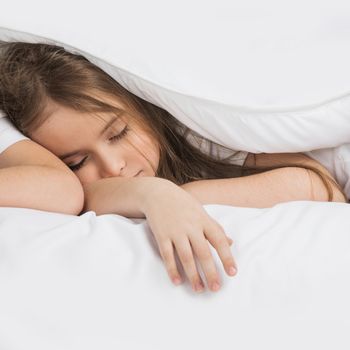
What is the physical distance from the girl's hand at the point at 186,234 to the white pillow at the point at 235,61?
0.21 metres

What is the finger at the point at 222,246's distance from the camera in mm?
722

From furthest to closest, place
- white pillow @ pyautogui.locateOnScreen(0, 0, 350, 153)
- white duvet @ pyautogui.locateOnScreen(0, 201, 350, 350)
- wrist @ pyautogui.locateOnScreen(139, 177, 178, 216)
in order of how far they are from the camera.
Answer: white pillow @ pyautogui.locateOnScreen(0, 0, 350, 153), wrist @ pyautogui.locateOnScreen(139, 177, 178, 216), white duvet @ pyautogui.locateOnScreen(0, 201, 350, 350)

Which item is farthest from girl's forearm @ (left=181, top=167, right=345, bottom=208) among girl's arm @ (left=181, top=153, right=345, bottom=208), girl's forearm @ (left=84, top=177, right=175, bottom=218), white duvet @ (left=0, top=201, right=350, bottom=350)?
white duvet @ (left=0, top=201, right=350, bottom=350)

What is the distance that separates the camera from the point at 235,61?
3.38 feet

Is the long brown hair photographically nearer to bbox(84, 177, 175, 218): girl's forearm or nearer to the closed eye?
the closed eye

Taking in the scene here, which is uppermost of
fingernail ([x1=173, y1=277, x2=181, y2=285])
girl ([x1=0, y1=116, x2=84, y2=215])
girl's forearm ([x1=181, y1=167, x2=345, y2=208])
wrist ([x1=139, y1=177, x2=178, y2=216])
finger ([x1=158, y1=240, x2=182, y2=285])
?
finger ([x1=158, y1=240, x2=182, y2=285])

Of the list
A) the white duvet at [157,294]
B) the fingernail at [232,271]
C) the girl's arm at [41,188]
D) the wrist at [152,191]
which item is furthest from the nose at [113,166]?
the fingernail at [232,271]

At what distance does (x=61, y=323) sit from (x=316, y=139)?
511 millimetres

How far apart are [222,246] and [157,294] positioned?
0.09 metres

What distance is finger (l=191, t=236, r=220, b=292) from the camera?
0.71 m

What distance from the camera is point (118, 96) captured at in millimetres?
1179

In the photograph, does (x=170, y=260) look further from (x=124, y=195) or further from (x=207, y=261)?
A: (x=124, y=195)

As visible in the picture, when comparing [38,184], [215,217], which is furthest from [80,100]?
[215,217]

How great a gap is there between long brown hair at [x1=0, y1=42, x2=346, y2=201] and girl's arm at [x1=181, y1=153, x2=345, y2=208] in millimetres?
61
